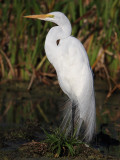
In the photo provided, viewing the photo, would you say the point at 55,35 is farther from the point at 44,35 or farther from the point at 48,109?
the point at 44,35

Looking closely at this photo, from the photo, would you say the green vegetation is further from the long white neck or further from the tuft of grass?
the tuft of grass

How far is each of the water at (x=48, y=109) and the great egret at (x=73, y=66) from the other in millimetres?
360

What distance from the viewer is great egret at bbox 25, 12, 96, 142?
4.07m

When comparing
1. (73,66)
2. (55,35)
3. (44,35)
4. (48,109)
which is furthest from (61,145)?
(44,35)

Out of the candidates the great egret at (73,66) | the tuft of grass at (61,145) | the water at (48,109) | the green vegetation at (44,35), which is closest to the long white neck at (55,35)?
the great egret at (73,66)

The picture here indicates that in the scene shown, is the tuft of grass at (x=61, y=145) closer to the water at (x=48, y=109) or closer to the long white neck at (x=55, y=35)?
the water at (x=48, y=109)

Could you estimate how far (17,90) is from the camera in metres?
6.86

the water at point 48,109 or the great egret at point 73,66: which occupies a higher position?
the great egret at point 73,66

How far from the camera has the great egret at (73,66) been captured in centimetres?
407

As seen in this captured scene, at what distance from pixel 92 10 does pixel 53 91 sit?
63.9 inches

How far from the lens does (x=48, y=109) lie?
18.8 feet

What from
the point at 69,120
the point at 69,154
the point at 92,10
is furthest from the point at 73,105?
the point at 92,10

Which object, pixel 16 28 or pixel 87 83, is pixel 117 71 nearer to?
pixel 16 28

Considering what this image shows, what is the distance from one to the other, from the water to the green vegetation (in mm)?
319
